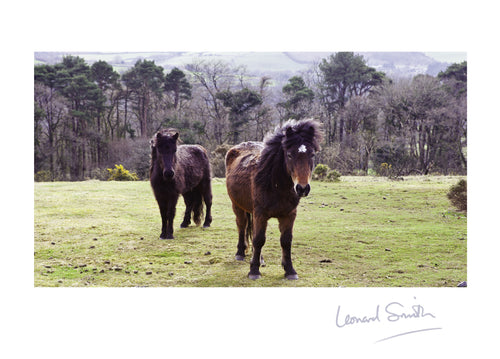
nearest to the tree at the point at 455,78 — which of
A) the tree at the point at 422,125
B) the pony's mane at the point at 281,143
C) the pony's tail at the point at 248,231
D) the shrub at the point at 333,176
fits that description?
the tree at the point at 422,125

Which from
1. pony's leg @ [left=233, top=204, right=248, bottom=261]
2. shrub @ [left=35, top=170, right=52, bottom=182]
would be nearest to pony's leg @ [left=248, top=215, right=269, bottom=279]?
pony's leg @ [left=233, top=204, right=248, bottom=261]

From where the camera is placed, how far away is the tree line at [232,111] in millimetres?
8375

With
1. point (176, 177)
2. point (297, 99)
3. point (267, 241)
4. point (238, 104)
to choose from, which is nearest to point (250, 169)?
point (267, 241)

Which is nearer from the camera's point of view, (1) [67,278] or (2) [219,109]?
(1) [67,278]

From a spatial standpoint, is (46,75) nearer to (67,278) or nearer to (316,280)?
(67,278)

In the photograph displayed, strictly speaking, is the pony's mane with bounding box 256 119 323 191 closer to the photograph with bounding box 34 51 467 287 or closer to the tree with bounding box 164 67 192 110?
the photograph with bounding box 34 51 467 287

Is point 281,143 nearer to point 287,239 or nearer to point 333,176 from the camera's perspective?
point 287,239

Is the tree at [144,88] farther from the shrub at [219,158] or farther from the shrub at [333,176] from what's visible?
the shrub at [333,176]

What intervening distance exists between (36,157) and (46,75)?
1657 millimetres

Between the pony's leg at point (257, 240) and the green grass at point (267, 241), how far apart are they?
0.12m

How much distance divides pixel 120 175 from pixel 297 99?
4.54 m

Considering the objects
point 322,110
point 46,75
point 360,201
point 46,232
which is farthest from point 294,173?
point 46,75
